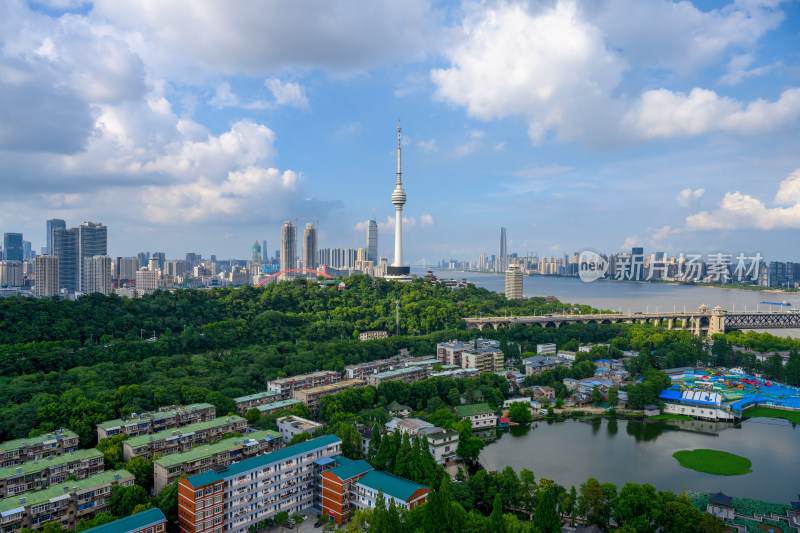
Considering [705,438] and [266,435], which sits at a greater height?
[266,435]

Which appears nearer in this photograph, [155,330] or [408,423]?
[408,423]

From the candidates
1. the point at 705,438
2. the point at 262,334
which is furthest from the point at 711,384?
the point at 262,334

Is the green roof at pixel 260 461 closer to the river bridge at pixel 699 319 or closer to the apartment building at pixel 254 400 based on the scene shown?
the apartment building at pixel 254 400

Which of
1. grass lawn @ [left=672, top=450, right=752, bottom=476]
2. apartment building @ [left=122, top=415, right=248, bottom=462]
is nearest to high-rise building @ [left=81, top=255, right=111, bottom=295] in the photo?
apartment building @ [left=122, top=415, right=248, bottom=462]

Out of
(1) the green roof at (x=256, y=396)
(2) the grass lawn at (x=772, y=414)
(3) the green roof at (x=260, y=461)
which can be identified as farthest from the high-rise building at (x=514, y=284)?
(3) the green roof at (x=260, y=461)

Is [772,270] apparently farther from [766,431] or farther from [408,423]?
[408,423]
